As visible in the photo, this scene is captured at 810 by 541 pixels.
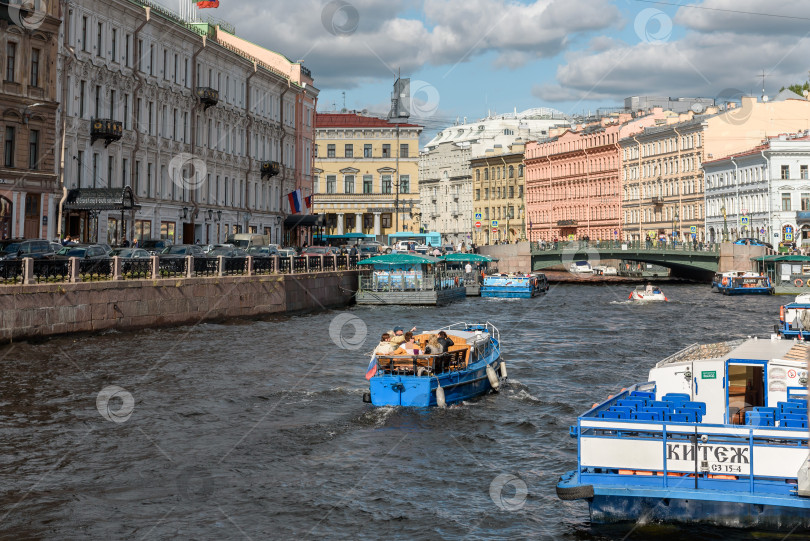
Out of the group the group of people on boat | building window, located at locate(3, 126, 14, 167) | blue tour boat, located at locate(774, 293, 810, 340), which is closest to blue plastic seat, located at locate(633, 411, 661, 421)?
the group of people on boat

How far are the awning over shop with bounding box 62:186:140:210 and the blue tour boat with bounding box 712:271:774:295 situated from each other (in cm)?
3789

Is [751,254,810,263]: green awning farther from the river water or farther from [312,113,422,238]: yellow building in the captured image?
[312,113,422,238]: yellow building

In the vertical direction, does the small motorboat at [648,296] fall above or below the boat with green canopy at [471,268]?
below

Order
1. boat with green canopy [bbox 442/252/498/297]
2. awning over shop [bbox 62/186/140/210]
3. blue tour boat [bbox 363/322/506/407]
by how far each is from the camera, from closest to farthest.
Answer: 1. blue tour boat [bbox 363/322/506/407]
2. awning over shop [bbox 62/186/140/210]
3. boat with green canopy [bbox 442/252/498/297]

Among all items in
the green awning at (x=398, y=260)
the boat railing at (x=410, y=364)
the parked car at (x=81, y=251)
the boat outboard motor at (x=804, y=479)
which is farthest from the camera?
the green awning at (x=398, y=260)

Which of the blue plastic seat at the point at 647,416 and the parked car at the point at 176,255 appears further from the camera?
the parked car at the point at 176,255

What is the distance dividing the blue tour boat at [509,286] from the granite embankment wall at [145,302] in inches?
676

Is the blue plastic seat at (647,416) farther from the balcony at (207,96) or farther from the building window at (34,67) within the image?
the balcony at (207,96)

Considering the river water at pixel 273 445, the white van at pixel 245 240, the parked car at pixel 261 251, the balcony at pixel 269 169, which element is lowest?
the river water at pixel 273 445

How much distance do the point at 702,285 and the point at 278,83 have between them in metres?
35.0

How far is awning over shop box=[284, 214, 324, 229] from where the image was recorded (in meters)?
75.8

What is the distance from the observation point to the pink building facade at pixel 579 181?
360 ft

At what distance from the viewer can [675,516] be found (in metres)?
12.8

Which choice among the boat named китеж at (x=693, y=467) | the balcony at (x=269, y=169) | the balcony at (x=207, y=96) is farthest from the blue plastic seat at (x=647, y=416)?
the balcony at (x=269, y=169)
